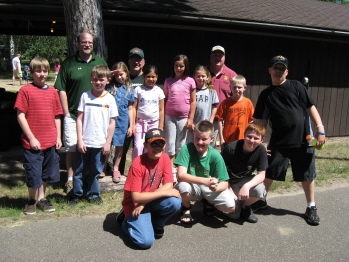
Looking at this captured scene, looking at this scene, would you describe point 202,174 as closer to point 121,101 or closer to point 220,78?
point 121,101

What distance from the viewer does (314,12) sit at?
31.9 feet

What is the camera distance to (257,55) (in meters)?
8.02

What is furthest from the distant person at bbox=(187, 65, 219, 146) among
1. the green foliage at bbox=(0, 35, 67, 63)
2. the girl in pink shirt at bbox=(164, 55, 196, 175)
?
the green foliage at bbox=(0, 35, 67, 63)

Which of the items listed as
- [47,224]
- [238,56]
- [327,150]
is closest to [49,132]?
[47,224]

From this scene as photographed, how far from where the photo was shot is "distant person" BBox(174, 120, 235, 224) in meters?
3.60

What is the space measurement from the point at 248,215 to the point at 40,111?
241cm

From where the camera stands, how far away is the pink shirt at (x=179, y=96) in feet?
15.3

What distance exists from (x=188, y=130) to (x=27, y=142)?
6.81 ft

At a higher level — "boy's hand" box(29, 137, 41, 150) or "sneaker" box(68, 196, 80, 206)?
"boy's hand" box(29, 137, 41, 150)

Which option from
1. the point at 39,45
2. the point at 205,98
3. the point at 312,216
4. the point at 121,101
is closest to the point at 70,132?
the point at 121,101

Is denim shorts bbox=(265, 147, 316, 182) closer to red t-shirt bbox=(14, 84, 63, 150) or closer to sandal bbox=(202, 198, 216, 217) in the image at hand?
sandal bbox=(202, 198, 216, 217)

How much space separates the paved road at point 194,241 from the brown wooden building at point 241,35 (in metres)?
3.79

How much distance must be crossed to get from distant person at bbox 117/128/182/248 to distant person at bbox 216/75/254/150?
1.22m

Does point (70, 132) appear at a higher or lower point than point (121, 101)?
lower
